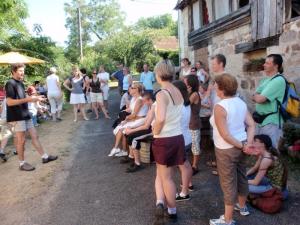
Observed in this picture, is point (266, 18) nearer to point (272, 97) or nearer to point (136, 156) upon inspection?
point (272, 97)

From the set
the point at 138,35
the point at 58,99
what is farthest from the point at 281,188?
the point at 138,35

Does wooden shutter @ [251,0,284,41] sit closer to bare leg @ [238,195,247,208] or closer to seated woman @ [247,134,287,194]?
seated woman @ [247,134,287,194]

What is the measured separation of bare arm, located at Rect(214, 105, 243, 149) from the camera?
3.14 meters

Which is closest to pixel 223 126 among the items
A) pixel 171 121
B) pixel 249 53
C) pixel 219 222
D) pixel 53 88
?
pixel 171 121

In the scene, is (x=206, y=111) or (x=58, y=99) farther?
(x=58, y=99)

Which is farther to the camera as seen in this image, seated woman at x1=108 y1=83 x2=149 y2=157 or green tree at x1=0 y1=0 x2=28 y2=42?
green tree at x1=0 y1=0 x2=28 y2=42

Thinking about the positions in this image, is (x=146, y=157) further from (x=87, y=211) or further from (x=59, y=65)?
(x=59, y=65)

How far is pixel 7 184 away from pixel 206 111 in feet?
12.1

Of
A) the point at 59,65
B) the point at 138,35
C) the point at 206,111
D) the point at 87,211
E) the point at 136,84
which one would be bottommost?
the point at 87,211

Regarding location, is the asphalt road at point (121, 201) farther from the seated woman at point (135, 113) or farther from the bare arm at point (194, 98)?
the bare arm at point (194, 98)

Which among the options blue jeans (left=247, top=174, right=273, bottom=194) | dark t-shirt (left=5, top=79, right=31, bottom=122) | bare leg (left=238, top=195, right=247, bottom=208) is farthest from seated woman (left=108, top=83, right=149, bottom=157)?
bare leg (left=238, top=195, right=247, bottom=208)

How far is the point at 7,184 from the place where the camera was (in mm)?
5270

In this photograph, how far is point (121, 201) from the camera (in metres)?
4.38

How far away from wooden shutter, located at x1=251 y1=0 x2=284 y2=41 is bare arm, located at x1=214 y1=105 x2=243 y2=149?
361 cm
